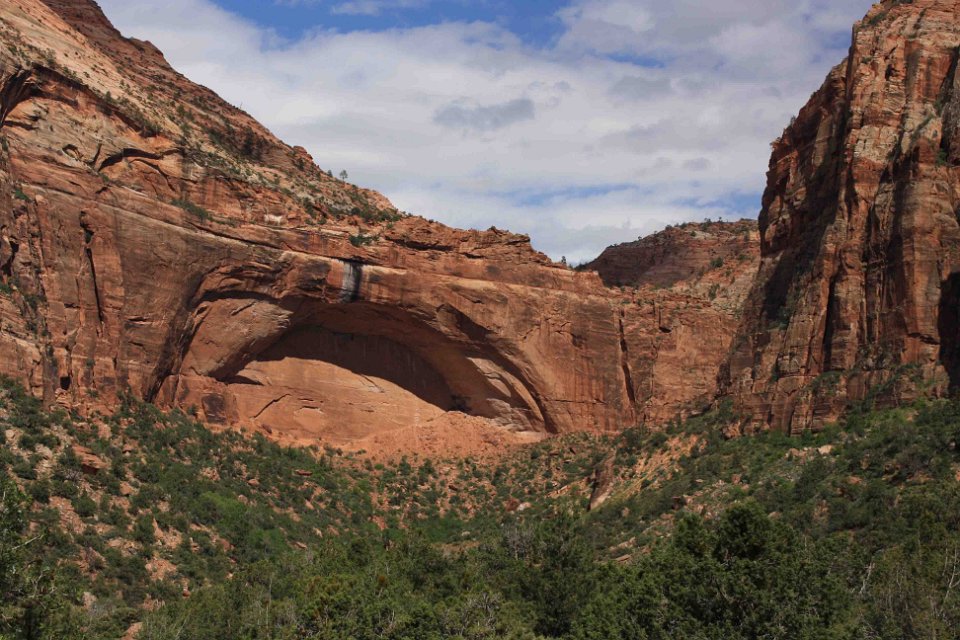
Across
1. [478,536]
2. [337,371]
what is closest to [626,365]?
[478,536]

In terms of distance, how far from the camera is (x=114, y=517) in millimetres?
48969

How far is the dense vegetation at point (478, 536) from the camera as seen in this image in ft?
108

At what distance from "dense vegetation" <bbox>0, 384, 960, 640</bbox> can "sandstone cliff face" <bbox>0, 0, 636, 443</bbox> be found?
9.69 ft

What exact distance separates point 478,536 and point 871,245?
74.3 feet

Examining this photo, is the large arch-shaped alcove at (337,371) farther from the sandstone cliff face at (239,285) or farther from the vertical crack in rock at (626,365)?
the vertical crack in rock at (626,365)

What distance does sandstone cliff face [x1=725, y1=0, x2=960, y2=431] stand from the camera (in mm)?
49219

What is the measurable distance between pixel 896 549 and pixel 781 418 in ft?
56.4

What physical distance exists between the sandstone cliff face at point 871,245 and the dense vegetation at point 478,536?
218 cm

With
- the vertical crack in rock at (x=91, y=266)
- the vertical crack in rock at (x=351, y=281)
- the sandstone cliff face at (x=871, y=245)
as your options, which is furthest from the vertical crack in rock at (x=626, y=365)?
the vertical crack in rock at (x=91, y=266)

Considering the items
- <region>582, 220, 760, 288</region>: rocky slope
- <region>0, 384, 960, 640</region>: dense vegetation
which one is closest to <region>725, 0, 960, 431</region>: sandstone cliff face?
<region>0, 384, 960, 640</region>: dense vegetation

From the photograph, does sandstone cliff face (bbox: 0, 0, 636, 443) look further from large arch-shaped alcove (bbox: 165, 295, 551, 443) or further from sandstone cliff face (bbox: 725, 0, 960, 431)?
sandstone cliff face (bbox: 725, 0, 960, 431)

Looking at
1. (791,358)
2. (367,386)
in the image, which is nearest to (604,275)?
(367,386)

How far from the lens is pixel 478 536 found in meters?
62.6

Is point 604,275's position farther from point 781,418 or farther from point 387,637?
point 387,637
